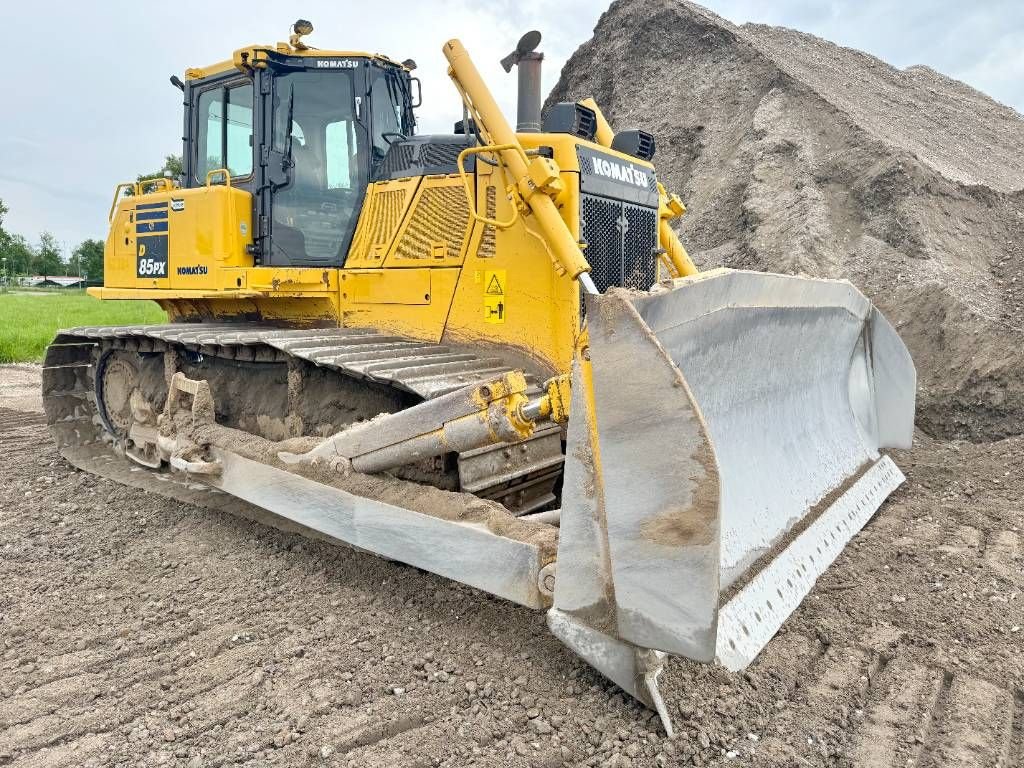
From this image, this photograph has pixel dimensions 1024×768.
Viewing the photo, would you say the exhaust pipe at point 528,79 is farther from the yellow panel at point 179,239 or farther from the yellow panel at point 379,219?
the yellow panel at point 179,239

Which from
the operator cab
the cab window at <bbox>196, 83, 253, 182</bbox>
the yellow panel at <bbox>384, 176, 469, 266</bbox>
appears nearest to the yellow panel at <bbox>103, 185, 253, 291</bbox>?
the operator cab

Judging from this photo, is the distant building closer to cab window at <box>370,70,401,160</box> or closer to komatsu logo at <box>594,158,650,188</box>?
cab window at <box>370,70,401,160</box>

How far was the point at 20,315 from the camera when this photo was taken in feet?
69.6

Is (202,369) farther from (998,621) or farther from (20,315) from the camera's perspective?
(20,315)

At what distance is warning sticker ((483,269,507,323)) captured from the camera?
4031mm

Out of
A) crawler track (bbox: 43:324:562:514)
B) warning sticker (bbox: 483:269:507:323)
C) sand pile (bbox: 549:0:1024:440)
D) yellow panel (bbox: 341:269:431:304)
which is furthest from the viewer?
sand pile (bbox: 549:0:1024:440)

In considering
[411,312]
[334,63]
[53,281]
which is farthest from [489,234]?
[53,281]

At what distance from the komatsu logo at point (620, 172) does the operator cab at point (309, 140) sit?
1.48 meters

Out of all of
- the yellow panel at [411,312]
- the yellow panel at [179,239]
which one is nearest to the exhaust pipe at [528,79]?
the yellow panel at [411,312]

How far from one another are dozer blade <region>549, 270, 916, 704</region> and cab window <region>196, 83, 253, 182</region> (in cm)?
342

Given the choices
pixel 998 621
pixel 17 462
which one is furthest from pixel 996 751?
pixel 17 462

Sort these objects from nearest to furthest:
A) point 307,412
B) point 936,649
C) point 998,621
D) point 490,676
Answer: point 490,676 < point 936,649 < point 998,621 < point 307,412

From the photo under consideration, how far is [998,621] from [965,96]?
603 inches

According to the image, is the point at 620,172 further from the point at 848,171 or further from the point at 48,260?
the point at 48,260
